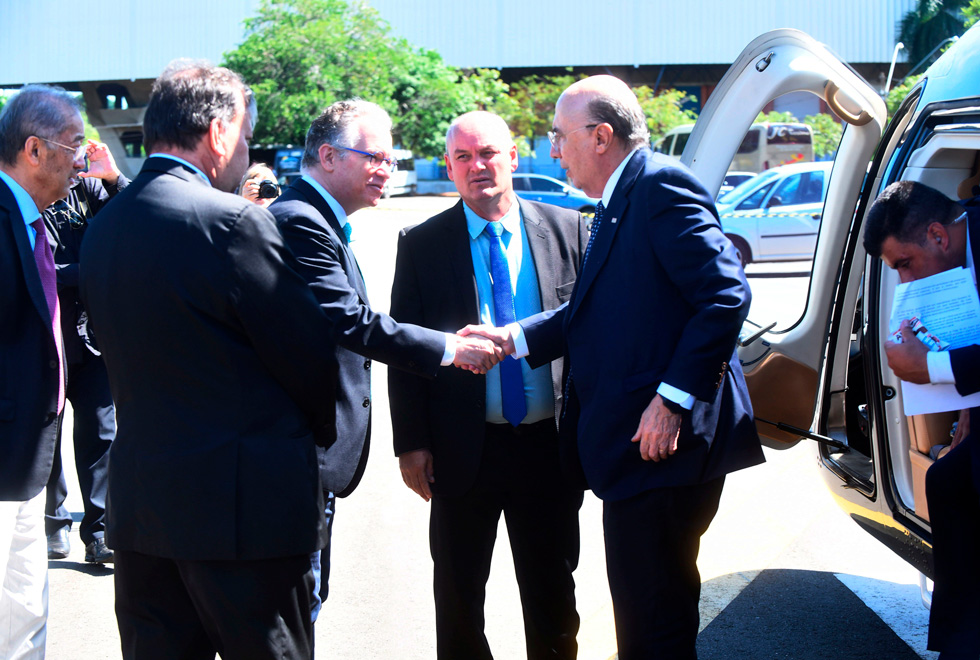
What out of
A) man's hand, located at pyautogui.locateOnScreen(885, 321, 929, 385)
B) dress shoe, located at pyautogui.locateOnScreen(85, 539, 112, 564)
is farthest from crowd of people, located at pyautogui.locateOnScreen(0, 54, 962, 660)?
dress shoe, located at pyautogui.locateOnScreen(85, 539, 112, 564)

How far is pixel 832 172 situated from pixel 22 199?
10.6 ft

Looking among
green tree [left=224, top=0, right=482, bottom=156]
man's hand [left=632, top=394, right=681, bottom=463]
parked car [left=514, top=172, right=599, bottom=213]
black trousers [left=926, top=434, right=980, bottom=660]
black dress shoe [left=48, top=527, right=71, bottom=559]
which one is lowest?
black dress shoe [left=48, top=527, right=71, bottom=559]

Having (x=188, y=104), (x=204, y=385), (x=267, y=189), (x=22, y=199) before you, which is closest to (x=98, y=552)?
(x=267, y=189)

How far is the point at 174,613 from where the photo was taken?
232cm

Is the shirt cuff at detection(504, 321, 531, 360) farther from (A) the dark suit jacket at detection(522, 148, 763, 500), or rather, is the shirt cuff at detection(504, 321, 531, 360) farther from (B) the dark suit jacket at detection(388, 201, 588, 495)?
(A) the dark suit jacket at detection(522, 148, 763, 500)

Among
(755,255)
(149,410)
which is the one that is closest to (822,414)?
(149,410)

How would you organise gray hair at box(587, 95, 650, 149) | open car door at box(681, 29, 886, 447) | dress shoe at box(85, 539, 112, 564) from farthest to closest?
dress shoe at box(85, 539, 112, 564) < open car door at box(681, 29, 886, 447) < gray hair at box(587, 95, 650, 149)

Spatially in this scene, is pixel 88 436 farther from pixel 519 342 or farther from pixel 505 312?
pixel 519 342

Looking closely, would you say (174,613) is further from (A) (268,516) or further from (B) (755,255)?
(B) (755,255)

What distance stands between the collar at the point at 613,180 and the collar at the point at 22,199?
182cm

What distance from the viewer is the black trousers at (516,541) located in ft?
10.1

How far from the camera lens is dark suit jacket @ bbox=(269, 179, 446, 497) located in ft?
9.32

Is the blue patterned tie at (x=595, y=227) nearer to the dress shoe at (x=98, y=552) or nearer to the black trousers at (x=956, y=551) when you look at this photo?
the black trousers at (x=956, y=551)

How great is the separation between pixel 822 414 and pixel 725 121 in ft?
4.27
